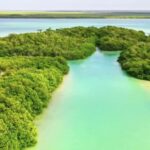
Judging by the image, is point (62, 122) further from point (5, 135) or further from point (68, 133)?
point (5, 135)

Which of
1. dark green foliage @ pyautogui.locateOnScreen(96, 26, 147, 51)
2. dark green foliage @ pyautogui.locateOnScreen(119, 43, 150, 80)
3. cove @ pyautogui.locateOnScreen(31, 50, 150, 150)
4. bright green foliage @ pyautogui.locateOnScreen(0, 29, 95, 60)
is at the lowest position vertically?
dark green foliage @ pyautogui.locateOnScreen(96, 26, 147, 51)

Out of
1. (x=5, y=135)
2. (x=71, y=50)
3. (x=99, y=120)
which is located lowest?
(x=71, y=50)

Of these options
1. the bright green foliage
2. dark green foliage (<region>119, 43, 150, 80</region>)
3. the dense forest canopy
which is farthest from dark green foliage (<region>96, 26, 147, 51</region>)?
dark green foliage (<region>119, 43, 150, 80</region>)

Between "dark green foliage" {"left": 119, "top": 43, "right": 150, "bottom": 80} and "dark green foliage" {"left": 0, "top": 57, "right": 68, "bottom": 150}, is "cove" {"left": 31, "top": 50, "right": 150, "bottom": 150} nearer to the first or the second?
"dark green foliage" {"left": 0, "top": 57, "right": 68, "bottom": 150}

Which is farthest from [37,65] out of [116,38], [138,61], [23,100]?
[116,38]

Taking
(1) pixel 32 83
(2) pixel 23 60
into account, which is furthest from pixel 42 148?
(2) pixel 23 60

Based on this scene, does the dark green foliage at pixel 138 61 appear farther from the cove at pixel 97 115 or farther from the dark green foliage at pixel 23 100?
the dark green foliage at pixel 23 100
